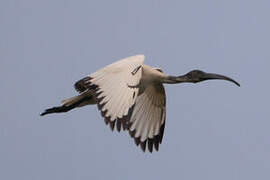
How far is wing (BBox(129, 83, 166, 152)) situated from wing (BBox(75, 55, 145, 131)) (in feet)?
4.08

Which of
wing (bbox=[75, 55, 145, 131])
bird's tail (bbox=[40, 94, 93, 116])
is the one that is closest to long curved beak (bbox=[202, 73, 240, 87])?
wing (bbox=[75, 55, 145, 131])

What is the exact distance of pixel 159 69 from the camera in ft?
30.1

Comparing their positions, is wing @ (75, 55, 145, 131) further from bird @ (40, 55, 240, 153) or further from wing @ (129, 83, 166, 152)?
wing @ (129, 83, 166, 152)

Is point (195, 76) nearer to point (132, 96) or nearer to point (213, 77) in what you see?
point (213, 77)

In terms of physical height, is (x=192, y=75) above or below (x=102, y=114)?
above

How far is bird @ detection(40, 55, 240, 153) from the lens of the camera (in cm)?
743

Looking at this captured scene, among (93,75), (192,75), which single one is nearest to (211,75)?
(192,75)

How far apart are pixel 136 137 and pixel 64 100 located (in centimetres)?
94

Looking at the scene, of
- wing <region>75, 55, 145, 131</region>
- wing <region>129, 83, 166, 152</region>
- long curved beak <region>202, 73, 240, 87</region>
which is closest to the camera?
wing <region>75, 55, 145, 131</region>

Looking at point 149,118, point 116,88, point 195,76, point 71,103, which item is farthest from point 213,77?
point 116,88

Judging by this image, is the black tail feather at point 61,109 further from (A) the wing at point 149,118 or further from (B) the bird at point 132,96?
(A) the wing at point 149,118

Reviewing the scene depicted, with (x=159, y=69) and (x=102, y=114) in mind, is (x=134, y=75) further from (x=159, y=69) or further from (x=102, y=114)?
(x=159, y=69)

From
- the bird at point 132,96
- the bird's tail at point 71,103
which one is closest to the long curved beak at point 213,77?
the bird at point 132,96

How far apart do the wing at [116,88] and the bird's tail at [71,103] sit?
0.66 metres
